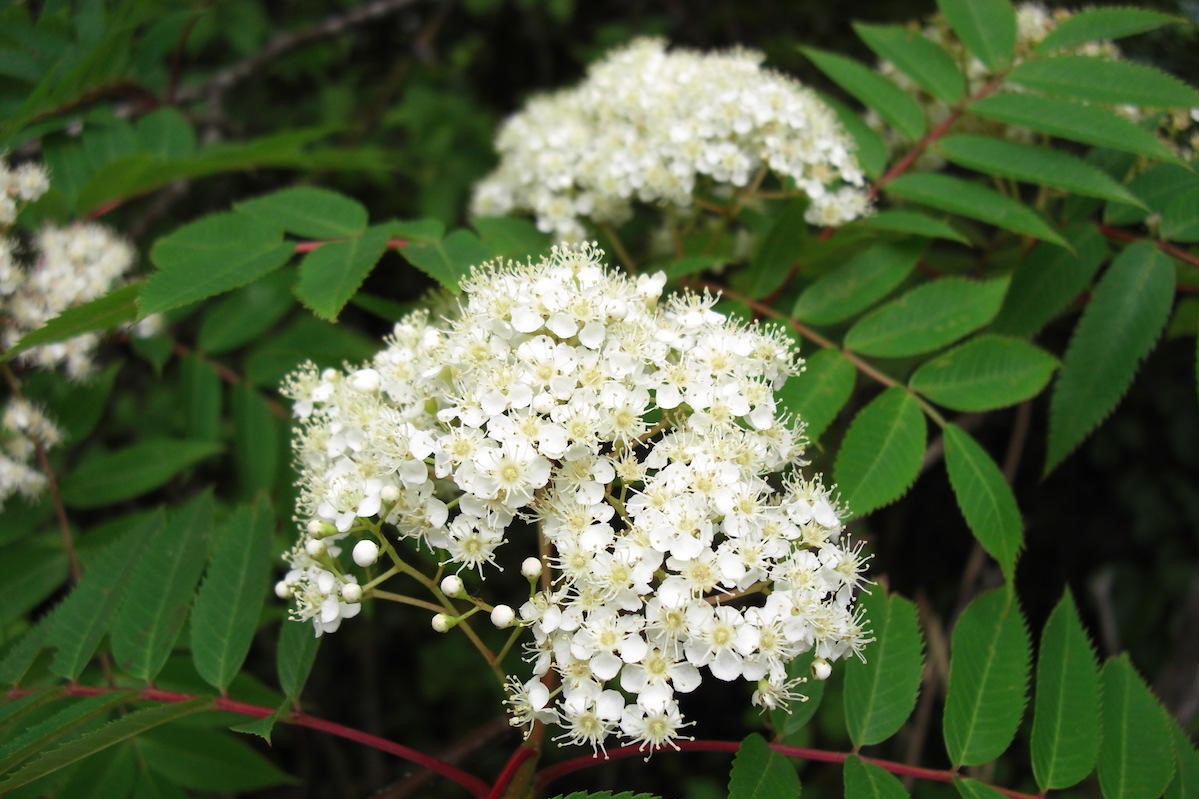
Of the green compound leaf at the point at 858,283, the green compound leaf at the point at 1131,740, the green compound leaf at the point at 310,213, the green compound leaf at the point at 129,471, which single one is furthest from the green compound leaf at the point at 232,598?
the green compound leaf at the point at 1131,740

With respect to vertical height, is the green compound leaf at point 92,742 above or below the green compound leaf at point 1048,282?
below

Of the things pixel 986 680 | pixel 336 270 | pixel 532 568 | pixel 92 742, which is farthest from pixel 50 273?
pixel 986 680

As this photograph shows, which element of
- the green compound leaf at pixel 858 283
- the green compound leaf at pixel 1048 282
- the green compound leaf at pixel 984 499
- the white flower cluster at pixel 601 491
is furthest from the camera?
the green compound leaf at pixel 1048 282

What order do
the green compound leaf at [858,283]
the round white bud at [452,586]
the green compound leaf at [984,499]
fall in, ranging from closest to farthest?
the round white bud at [452,586] → the green compound leaf at [984,499] → the green compound leaf at [858,283]

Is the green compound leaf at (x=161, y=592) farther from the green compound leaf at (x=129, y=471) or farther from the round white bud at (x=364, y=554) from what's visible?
the green compound leaf at (x=129, y=471)

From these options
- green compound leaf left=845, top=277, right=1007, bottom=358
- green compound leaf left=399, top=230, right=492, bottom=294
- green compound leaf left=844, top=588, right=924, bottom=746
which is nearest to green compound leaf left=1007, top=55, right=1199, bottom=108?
green compound leaf left=845, top=277, right=1007, bottom=358

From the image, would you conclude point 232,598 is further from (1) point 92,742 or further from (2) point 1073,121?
(2) point 1073,121

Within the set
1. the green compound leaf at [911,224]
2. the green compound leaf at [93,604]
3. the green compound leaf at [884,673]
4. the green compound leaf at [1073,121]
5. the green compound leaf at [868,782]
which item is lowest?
the green compound leaf at [93,604]

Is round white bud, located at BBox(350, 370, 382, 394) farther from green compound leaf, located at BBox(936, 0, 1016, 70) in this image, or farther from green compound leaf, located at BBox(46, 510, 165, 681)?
green compound leaf, located at BBox(936, 0, 1016, 70)
